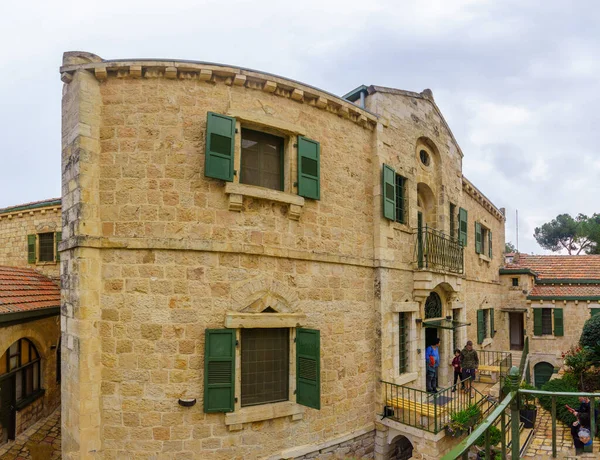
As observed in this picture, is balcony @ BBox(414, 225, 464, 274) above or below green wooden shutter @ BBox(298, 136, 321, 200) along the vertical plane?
below

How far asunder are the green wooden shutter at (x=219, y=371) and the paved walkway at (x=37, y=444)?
17.4 feet

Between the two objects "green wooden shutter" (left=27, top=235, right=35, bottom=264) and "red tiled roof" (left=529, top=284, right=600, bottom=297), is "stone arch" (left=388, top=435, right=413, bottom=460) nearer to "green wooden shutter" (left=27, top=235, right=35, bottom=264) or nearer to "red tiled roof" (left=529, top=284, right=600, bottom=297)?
"red tiled roof" (left=529, top=284, right=600, bottom=297)

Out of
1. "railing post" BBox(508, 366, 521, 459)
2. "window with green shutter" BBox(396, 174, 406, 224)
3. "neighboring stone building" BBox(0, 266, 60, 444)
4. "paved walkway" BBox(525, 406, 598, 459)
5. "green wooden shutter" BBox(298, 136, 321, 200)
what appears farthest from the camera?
"window with green shutter" BBox(396, 174, 406, 224)

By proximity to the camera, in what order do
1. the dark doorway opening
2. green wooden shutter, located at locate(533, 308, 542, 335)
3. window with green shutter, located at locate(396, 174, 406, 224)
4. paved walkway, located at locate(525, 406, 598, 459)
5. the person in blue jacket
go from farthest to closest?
the dark doorway opening, green wooden shutter, located at locate(533, 308, 542, 335), the person in blue jacket, window with green shutter, located at locate(396, 174, 406, 224), paved walkway, located at locate(525, 406, 598, 459)

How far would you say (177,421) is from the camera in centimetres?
767

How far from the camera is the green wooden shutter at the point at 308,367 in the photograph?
8.54 m

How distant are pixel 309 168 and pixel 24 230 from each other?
14110 mm

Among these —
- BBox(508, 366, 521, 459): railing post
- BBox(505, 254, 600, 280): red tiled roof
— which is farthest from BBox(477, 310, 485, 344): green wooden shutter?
BBox(508, 366, 521, 459): railing post

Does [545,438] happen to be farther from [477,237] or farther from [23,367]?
[23,367]

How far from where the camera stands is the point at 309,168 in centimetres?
940

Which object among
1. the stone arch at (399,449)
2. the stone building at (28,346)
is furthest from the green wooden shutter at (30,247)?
the stone arch at (399,449)

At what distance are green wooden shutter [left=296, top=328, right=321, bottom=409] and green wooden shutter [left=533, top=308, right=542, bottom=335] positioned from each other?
17414 millimetres

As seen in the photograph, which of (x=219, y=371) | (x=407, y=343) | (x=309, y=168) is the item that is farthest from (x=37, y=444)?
(x=407, y=343)

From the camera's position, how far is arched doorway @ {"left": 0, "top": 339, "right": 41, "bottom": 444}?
1066 cm
